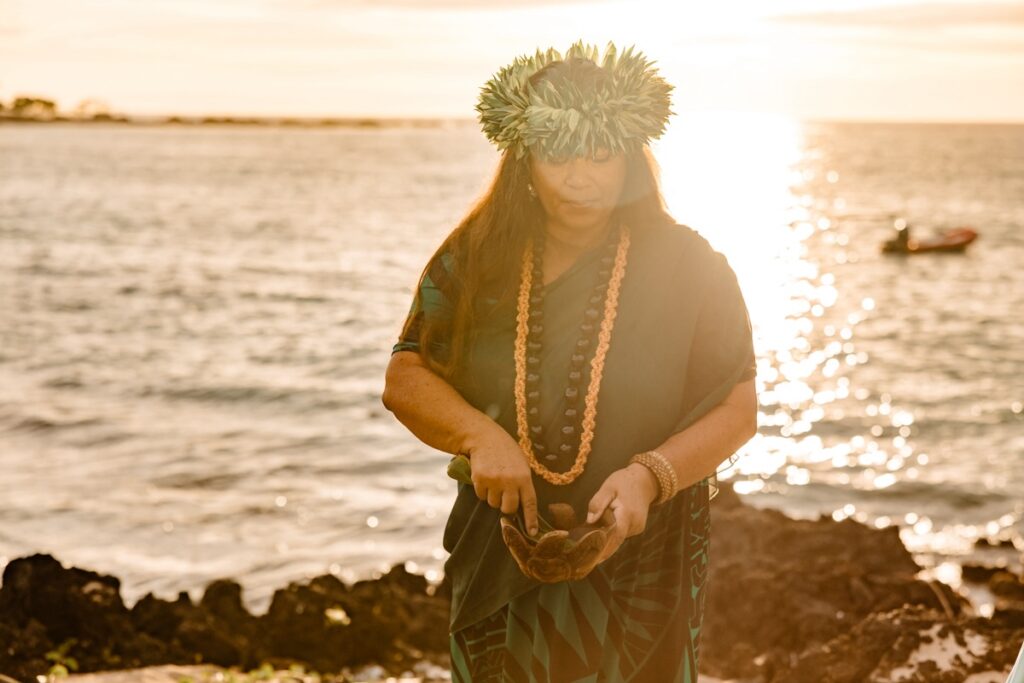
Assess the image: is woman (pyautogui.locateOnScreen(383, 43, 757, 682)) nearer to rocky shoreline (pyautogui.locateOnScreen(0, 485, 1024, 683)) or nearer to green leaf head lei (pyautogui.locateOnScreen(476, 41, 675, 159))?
green leaf head lei (pyautogui.locateOnScreen(476, 41, 675, 159))

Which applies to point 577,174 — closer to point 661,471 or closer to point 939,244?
point 661,471

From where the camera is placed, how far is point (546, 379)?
2.81m

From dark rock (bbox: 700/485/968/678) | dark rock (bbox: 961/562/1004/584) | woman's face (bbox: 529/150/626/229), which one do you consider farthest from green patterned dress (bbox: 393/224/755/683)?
dark rock (bbox: 961/562/1004/584)

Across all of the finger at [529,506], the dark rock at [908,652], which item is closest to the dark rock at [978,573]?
the dark rock at [908,652]

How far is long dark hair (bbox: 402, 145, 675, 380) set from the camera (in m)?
2.79

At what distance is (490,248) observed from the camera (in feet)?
9.24

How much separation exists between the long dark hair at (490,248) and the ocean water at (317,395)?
0.14 metres

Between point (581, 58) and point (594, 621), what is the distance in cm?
125

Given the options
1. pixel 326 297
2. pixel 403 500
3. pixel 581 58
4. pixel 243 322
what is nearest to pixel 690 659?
pixel 581 58

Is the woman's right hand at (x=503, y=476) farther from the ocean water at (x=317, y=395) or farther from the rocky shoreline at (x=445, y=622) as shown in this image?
the rocky shoreline at (x=445, y=622)

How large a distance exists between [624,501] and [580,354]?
1.26ft

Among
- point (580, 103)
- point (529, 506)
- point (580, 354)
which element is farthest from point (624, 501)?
point (580, 103)

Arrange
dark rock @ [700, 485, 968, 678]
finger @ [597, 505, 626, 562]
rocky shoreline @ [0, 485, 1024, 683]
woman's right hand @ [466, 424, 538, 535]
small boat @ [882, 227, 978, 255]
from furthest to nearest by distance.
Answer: small boat @ [882, 227, 978, 255] → dark rock @ [700, 485, 968, 678] → rocky shoreline @ [0, 485, 1024, 683] → woman's right hand @ [466, 424, 538, 535] → finger @ [597, 505, 626, 562]

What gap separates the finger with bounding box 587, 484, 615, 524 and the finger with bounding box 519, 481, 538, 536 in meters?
0.13
